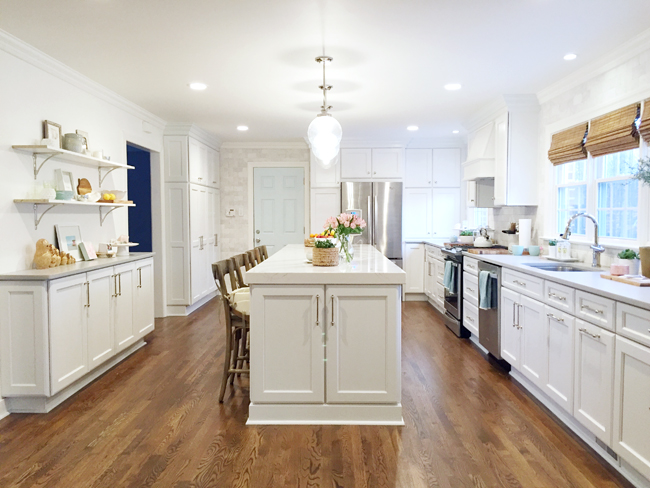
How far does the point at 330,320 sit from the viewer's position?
2.88m

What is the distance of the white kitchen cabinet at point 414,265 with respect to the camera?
711cm

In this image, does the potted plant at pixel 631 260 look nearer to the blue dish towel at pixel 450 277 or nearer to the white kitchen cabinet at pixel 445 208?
the blue dish towel at pixel 450 277

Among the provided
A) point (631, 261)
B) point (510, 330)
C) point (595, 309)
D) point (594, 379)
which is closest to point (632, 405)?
point (594, 379)

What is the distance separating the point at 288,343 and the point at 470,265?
247 centimetres

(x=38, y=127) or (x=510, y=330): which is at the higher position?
(x=38, y=127)

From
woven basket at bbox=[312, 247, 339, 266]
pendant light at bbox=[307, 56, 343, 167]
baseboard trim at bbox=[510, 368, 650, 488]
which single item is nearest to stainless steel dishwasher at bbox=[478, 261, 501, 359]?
baseboard trim at bbox=[510, 368, 650, 488]

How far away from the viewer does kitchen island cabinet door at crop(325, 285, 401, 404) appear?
2881 millimetres

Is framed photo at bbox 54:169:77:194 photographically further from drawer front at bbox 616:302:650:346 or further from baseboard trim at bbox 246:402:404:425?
drawer front at bbox 616:302:650:346

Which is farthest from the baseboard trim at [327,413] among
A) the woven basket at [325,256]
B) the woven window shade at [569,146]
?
the woven window shade at [569,146]

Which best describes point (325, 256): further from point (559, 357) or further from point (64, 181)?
point (64, 181)

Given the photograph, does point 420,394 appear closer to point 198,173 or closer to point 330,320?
point 330,320

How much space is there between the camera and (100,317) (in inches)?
145

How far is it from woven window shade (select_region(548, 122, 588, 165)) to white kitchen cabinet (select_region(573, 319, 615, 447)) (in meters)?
1.86

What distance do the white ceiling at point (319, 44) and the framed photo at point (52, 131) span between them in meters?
0.50
